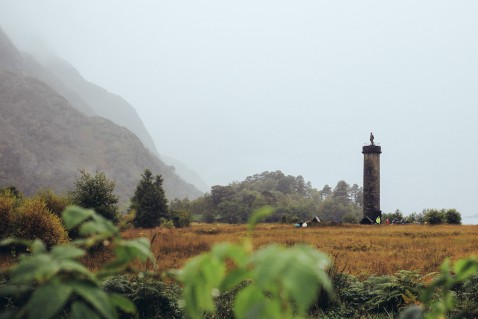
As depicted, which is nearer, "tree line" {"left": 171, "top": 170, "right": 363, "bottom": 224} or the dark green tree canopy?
the dark green tree canopy

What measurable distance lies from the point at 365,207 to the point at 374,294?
43.2 meters

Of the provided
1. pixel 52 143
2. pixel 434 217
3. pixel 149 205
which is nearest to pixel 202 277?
pixel 149 205

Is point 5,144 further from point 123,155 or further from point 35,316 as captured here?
point 35,316

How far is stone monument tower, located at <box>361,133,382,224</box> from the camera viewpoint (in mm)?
47594

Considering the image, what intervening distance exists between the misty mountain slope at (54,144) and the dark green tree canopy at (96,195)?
107 meters

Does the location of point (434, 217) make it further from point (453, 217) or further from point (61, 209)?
point (61, 209)

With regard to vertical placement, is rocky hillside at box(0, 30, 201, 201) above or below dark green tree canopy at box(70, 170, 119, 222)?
above

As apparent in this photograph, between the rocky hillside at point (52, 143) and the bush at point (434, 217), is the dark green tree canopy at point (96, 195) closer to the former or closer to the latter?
the bush at point (434, 217)

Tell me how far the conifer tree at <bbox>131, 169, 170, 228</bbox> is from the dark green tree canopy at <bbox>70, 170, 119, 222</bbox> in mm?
15987

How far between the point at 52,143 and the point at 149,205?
133 meters

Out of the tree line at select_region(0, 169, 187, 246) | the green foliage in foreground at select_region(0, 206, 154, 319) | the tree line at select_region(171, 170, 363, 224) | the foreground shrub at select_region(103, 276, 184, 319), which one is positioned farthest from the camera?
the tree line at select_region(171, 170, 363, 224)

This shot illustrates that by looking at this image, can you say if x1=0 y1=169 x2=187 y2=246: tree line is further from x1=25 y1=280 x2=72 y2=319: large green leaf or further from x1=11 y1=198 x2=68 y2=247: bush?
x1=25 y1=280 x2=72 y2=319: large green leaf

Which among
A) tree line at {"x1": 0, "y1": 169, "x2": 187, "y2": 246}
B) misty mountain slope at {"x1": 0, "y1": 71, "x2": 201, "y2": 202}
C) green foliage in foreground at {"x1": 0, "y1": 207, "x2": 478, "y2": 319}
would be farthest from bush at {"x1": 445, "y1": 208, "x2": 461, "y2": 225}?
misty mountain slope at {"x1": 0, "y1": 71, "x2": 201, "y2": 202}

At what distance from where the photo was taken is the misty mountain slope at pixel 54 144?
5022 inches
